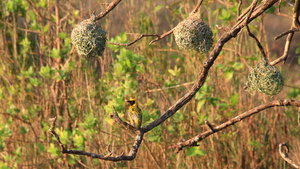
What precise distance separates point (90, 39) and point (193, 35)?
431mm

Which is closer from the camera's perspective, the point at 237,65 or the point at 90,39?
the point at 90,39

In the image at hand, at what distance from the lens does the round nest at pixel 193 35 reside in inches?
71.3

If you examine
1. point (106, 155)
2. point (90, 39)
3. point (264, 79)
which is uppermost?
point (90, 39)

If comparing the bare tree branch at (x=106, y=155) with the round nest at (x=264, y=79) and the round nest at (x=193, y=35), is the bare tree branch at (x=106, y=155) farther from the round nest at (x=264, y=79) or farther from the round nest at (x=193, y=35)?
the round nest at (x=264, y=79)

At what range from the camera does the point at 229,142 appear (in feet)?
12.0

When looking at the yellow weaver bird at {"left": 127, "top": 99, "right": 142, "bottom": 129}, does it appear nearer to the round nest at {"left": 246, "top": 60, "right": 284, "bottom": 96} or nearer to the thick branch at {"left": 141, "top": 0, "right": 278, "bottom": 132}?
the round nest at {"left": 246, "top": 60, "right": 284, "bottom": 96}

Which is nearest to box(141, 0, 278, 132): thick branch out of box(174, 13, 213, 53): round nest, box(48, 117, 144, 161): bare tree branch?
box(48, 117, 144, 161): bare tree branch

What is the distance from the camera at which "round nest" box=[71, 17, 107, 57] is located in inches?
69.6

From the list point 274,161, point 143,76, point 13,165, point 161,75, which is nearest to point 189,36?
point 143,76

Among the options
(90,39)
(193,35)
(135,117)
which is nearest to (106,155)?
(90,39)

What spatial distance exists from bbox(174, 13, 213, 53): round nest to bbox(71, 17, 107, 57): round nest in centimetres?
32

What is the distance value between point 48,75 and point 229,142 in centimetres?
158

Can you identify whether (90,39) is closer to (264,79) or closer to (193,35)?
(193,35)

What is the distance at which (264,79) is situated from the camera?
1.87 meters
